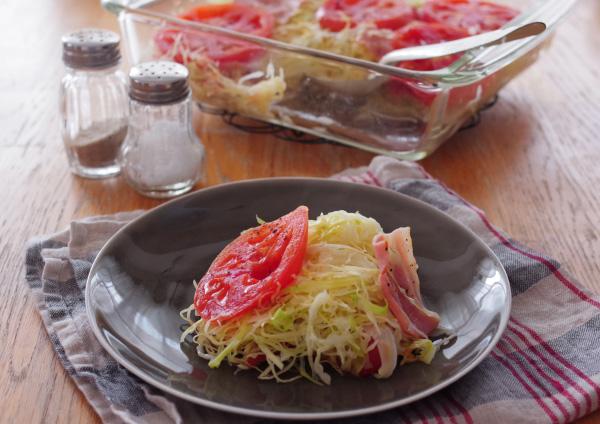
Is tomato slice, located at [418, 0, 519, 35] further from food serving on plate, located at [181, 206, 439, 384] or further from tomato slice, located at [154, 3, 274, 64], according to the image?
food serving on plate, located at [181, 206, 439, 384]

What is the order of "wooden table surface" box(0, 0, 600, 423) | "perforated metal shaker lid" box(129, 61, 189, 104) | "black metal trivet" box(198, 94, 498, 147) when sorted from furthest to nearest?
"black metal trivet" box(198, 94, 498, 147), "perforated metal shaker lid" box(129, 61, 189, 104), "wooden table surface" box(0, 0, 600, 423)

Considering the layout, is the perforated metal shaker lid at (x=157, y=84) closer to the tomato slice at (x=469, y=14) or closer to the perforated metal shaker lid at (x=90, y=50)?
the perforated metal shaker lid at (x=90, y=50)

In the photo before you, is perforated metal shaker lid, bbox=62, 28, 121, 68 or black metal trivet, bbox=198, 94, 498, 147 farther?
black metal trivet, bbox=198, 94, 498, 147

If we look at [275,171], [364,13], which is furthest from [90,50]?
[364,13]

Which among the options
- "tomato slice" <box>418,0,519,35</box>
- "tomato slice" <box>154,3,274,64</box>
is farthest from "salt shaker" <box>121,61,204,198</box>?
"tomato slice" <box>418,0,519,35</box>

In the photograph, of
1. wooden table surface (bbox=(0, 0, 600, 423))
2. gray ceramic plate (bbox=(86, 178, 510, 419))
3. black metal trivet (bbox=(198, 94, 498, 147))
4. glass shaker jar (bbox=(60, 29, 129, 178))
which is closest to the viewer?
gray ceramic plate (bbox=(86, 178, 510, 419))

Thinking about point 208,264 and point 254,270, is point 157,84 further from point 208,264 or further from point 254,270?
point 254,270

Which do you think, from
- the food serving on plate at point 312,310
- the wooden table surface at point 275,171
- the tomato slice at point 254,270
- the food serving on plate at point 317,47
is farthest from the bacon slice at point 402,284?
the food serving on plate at point 317,47
